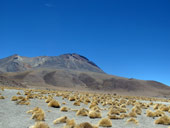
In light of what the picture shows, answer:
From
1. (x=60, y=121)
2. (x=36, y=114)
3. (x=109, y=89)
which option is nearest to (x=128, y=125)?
(x=60, y=121)

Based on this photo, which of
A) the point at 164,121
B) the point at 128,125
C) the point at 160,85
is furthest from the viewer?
the point at 160,85

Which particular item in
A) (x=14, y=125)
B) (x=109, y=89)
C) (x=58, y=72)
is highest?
(x=58, y=72)

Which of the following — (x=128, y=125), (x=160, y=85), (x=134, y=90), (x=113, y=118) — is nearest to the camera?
(x=128, y=125)

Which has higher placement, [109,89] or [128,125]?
[109,89]

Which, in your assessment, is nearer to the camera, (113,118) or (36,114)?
(36,114)

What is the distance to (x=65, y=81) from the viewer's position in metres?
134

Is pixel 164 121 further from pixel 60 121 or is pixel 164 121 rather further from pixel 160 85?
pixel 160 85

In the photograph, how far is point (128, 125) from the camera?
9.97 m

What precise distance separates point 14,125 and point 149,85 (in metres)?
141

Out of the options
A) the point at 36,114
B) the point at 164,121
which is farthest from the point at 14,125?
the point at 164,121

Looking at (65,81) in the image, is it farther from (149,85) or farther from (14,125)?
(14,125)

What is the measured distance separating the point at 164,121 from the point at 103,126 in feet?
12.2

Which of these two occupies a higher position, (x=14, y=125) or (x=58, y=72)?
(x=58, y=72)

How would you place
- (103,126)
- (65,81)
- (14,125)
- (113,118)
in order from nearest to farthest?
(14,125) < (103,126) < (113,118) < (65,81)
